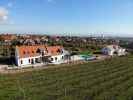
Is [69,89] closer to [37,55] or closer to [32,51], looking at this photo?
[32,51]

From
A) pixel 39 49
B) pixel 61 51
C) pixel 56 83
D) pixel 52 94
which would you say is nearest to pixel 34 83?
pixel 56 83

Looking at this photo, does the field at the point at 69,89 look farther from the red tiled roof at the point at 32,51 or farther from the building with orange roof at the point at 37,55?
the red tiled roof at the point at 32,51

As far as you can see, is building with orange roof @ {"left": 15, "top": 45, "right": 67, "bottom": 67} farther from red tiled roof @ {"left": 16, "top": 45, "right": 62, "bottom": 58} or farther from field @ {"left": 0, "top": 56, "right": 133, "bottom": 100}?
field @ {"left": 0, "top": 56, "right": 133, "bottom": 100}

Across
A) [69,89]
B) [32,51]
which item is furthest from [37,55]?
[69,89]

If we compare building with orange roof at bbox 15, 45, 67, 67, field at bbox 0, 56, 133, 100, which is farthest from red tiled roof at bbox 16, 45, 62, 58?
field at bbox 0, 56, 133, 100

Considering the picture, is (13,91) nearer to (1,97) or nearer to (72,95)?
(1,97)

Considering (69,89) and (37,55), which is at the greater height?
(69,89)

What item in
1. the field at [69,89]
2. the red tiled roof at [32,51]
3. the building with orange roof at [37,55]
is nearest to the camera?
the field at [69,89]

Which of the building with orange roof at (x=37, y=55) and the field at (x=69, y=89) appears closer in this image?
the field at (x=69, y=89)

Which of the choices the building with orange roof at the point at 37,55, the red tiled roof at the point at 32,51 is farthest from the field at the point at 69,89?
the red tiled roof at the point at 32,51

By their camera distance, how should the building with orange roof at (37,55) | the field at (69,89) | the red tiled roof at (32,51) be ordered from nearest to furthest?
the field at (69,89) < the building with orange roof at (37,55) < the red tiled roof at (32,51)
